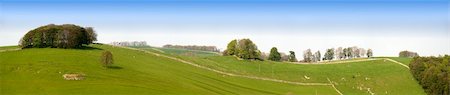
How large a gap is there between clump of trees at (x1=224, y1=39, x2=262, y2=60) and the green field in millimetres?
4529

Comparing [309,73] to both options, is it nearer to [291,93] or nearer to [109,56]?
[291,93]

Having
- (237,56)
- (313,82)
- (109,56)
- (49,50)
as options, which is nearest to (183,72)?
(109,56)

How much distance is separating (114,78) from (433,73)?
280 ft

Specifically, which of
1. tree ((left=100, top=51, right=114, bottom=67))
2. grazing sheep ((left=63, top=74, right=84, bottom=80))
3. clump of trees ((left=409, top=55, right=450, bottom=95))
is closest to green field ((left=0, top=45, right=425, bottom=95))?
grazing sheep ((left=63, top=74, right=84, bottom=80))

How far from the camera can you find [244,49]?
181250 mm

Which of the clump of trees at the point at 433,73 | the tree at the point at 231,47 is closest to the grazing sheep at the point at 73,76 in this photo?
the clump of trees at the point at 433,73

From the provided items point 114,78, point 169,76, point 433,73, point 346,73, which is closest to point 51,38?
point 169,76

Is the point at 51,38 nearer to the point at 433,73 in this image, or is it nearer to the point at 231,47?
the point at 231,47

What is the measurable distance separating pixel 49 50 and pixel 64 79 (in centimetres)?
3810

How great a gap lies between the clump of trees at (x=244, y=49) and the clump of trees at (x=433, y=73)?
53208mm

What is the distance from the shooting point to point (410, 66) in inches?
6122

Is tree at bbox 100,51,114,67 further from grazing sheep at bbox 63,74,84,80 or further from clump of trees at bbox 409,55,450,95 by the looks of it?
clump of trees at bbox 409,55,450,95

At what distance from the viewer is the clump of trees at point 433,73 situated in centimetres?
12719

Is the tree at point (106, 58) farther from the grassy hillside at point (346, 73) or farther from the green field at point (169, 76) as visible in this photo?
the grassy hillside at point (346, 73)
